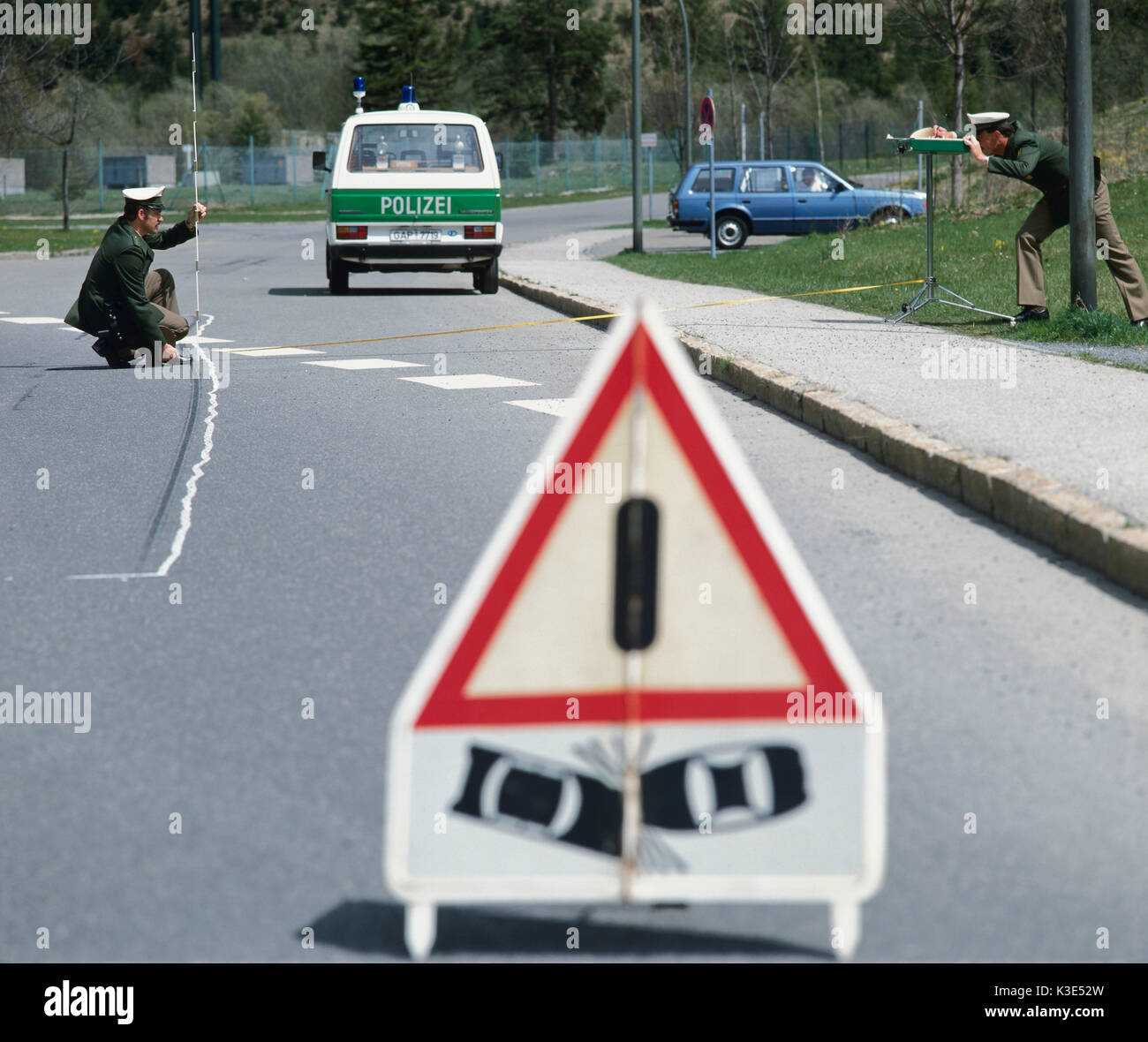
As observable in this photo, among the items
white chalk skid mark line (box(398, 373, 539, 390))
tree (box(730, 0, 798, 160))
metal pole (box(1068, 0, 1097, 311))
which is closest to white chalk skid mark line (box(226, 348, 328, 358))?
white chalk skid mark line (box(398, 373, 539, 390))

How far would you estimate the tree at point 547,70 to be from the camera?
3588 inches

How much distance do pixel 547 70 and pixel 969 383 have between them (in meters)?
85.4

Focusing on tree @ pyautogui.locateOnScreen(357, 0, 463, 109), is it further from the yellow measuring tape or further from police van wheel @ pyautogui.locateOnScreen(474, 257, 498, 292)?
the yellow measuring tape

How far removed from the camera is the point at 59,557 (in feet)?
22.1

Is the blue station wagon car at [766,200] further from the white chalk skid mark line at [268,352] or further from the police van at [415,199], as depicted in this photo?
the white chalk skid mark line at [268,352]

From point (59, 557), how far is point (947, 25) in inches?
1038

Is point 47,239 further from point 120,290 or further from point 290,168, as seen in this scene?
point 290,168

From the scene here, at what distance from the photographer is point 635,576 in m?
3.26

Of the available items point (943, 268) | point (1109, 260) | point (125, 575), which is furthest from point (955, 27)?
point (125, 575)

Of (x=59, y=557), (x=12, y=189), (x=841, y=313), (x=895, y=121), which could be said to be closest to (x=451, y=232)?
(x=841, y=313)

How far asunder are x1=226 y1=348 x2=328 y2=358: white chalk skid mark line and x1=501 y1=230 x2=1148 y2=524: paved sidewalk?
3014 millimetres
